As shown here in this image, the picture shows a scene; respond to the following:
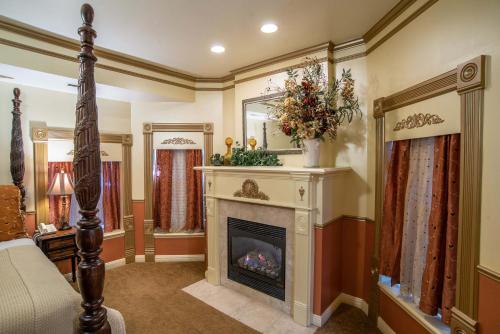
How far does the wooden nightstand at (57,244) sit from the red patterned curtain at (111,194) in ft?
2.20

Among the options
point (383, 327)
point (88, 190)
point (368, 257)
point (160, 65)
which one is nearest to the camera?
point (88, 190)

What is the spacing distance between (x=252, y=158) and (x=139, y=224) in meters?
2.28

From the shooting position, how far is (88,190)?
118 cm

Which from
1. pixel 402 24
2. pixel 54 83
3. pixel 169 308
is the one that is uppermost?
pixel 402 24

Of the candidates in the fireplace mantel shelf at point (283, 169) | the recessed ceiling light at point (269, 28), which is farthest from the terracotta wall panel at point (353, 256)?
the recessed ceiling light at point (269, 28)

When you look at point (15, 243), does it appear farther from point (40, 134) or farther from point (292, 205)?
point (292, 205)

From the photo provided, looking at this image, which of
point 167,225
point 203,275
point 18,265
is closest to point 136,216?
point 167,225

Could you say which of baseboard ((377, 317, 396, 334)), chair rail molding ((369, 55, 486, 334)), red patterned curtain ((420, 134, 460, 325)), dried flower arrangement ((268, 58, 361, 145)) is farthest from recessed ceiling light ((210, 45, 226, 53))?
baseboard ((377, 317, 396, 334))

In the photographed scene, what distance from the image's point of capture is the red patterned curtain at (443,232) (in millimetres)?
1583

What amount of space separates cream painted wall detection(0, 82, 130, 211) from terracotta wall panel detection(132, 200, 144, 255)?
123cm

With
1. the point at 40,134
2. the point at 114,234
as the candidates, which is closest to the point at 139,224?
the point at 114,234

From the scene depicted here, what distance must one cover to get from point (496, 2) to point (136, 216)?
14.5 ft

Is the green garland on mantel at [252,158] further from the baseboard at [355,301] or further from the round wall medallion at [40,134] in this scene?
the round wall medallion at [40,134]

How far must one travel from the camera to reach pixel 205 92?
12.7 feet
